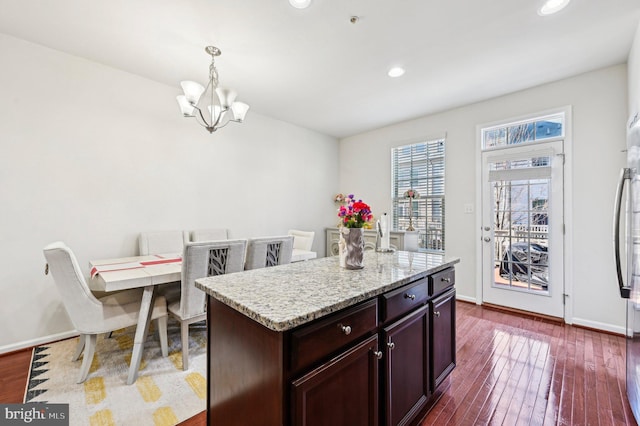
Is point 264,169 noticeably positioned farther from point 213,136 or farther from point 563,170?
point 563,170

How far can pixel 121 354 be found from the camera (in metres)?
2.32

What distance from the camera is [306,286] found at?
128 cm

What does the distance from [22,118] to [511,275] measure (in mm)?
5597

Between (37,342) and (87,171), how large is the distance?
1.71m

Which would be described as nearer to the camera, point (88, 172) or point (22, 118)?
point (22, 118)

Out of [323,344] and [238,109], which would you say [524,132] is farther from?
[323,344]

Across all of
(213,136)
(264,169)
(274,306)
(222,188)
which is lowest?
(274,306)

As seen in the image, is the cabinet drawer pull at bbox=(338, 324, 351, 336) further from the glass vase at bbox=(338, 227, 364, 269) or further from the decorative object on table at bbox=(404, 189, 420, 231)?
the decorative object on table at bbox=(404, 189, 420, 231)

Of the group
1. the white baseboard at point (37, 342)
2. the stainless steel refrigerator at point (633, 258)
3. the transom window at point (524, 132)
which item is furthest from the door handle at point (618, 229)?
the white baseboard at point (37, 342)

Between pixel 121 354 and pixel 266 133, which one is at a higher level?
pixel 266 133

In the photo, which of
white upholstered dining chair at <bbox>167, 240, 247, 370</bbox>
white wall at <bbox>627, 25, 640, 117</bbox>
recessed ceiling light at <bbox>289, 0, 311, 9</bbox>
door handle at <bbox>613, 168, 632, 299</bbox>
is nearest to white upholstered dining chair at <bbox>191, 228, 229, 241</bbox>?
white upholstered dining chair at <bbox>167, 240, 247, 370</bbox>

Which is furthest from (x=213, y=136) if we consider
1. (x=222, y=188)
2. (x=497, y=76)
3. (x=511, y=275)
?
(x=511, y=275)

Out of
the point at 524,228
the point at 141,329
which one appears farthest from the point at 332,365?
the point at 524,228

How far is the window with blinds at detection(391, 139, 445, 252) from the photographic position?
419 cm
